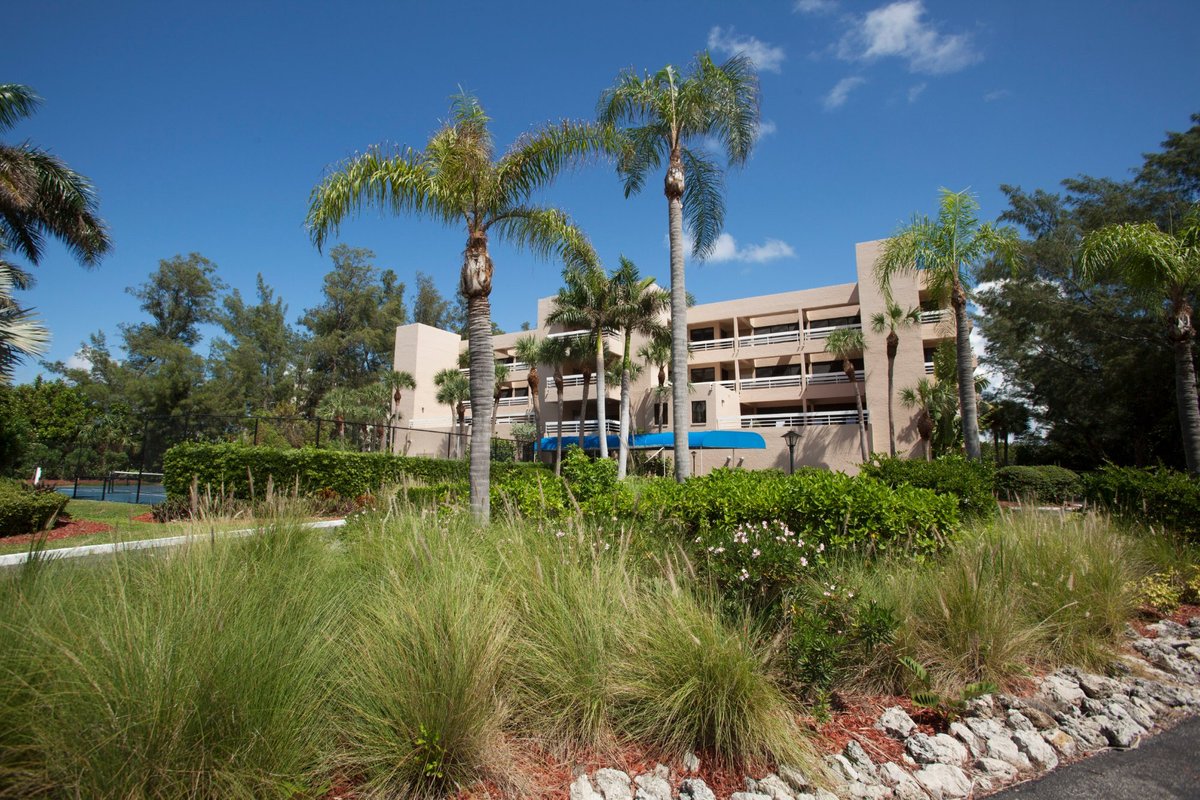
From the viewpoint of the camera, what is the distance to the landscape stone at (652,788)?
9.41 ft

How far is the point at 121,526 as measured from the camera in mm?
5023

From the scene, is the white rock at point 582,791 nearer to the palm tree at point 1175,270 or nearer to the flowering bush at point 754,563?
the flowering bush at point 754,563

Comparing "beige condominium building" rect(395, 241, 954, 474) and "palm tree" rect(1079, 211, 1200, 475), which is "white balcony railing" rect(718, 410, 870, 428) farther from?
"palm tree" rect(1079, 211, 1200, 475)

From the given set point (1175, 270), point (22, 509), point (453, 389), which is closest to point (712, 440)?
point (1175, 270)

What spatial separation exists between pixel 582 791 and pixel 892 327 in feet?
92.0

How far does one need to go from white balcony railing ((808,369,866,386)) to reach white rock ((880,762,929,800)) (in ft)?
97.2

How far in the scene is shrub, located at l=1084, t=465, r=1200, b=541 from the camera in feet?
24.7

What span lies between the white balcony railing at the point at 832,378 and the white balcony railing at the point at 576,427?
11.3 meters

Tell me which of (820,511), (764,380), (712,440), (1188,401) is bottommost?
(820,511)

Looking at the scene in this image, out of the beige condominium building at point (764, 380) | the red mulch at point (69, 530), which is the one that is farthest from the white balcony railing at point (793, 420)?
the red mulch at point (69, 530)

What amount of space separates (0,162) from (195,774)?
64.1 ft

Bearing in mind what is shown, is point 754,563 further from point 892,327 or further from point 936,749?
point 892,327

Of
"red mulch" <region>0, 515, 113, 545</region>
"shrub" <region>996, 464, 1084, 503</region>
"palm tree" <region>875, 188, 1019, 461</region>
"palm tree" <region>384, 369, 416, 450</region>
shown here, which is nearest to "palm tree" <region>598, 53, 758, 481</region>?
"palm tree" <region>875, 188, 1019, 461</region>

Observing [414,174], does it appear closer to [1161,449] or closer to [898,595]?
[898,595]
